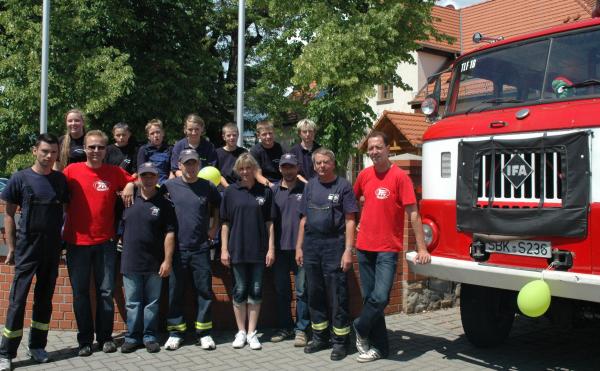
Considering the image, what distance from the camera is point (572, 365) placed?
5.25 meters

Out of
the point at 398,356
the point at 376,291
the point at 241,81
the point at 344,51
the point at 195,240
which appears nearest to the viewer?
the point at 376,291

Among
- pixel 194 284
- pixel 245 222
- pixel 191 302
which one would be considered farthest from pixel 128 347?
pixel 245 222

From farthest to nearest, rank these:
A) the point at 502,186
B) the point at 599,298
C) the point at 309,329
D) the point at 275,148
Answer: the point at 275,148 → the point at 309,329 → the point at 502,186 → the point at 599,298

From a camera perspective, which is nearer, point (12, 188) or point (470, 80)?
point (12, 188)

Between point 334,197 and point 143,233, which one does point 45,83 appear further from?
point 334,197

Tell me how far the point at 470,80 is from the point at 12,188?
4.39 metres

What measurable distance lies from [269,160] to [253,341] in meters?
1.97

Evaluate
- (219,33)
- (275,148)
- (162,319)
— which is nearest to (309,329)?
(162,319)

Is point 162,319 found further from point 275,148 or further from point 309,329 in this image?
point 275,148

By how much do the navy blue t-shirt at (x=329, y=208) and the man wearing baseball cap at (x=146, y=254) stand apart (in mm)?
1312

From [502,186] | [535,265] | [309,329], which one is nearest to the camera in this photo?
[535,265]

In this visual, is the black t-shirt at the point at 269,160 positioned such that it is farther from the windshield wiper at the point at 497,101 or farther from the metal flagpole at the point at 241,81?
the metal flagpole at the point at 241,81

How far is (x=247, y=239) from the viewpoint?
5.65 m

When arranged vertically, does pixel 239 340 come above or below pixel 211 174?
below
